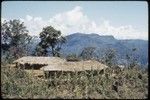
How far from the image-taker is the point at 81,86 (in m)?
8.41

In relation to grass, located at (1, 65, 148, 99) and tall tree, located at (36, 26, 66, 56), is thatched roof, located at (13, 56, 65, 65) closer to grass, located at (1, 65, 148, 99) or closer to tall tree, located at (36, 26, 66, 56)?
tall tree, located at (36, 26, 66, 56)

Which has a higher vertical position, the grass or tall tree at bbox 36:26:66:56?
tall tree at bbox 36:26:66:56

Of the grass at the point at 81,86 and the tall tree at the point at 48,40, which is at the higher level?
the tall tree at the point at 48,40

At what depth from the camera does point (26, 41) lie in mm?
46125

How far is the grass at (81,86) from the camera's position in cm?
697

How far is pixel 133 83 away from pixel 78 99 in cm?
270

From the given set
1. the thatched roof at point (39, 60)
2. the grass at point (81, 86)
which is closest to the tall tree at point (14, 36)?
the thatched roof at point (39, 60)

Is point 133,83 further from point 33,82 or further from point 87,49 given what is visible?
point 87,49

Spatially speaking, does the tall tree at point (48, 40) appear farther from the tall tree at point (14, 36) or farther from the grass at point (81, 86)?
the grass at point (81, 86)

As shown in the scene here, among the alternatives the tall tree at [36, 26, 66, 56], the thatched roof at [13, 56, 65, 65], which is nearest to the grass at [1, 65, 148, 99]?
the thatched roof at [13, 56, 65, 65]

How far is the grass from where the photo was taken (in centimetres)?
697

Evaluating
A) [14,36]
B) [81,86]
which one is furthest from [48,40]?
[81,86]

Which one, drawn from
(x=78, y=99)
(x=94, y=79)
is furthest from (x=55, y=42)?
(x=78, y=99)

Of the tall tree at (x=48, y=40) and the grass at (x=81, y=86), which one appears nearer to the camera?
the grass at (x=81, y=86)
